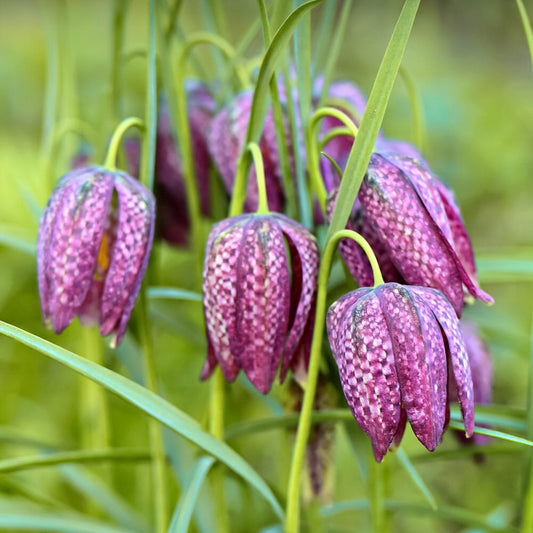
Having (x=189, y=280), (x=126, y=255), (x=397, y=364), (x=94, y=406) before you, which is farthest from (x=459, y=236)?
(x=189, y=280)

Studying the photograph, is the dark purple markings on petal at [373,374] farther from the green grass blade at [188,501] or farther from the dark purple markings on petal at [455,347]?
the green grass blade at [188,501]

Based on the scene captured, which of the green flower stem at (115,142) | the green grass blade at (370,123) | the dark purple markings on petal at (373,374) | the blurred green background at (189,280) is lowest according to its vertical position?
the blurred green background at (189,280)

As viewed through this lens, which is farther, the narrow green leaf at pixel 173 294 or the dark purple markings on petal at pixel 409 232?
the narrow green leaf at pixel 173 294

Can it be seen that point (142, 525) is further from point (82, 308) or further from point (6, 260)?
point (6, 260)

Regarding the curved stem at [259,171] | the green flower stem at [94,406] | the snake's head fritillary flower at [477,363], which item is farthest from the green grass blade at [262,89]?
the green flower stem at [94,406]

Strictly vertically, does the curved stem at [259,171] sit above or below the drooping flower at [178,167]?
above

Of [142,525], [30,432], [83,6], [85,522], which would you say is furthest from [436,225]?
[83,6]

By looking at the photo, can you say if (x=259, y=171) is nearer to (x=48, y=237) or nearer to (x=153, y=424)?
(x=48, y=237)
